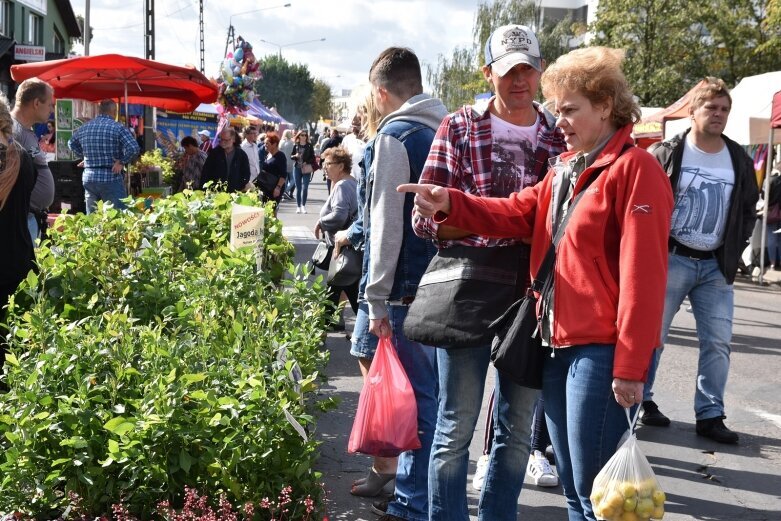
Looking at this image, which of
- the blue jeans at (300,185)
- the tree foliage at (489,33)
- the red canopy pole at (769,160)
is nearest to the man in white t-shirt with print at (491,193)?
the red canopy pole at (769,160)

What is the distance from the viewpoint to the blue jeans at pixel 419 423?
4242mm

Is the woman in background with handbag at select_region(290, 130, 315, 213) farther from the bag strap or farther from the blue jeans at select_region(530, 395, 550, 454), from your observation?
the bag strap

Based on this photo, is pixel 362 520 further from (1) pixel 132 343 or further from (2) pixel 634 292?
(2) pixel 634 292

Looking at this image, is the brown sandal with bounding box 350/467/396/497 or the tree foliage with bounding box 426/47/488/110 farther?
the tree foliage with bounding box 426/47/488/110

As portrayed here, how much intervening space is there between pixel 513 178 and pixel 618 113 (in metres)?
0.69

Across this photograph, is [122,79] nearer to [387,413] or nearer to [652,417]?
[652,417]

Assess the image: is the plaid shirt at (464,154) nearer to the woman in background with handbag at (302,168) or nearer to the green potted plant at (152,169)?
the green potted plant at (152,169)

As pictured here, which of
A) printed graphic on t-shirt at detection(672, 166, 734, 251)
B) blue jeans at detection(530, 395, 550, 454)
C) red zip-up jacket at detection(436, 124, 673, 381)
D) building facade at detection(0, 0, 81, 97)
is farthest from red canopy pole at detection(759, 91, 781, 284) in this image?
building facade at detection(0, 0, 81, 97)

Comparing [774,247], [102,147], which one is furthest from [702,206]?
[774,247]

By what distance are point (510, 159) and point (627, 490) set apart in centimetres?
139

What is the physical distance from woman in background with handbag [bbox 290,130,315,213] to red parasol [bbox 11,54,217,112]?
20.8 ft

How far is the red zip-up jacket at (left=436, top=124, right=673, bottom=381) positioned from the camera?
9.50 feet

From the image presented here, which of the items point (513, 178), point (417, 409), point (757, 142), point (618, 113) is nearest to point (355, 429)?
point (417, 409)

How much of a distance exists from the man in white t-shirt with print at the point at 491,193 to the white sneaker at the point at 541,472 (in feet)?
4.74
